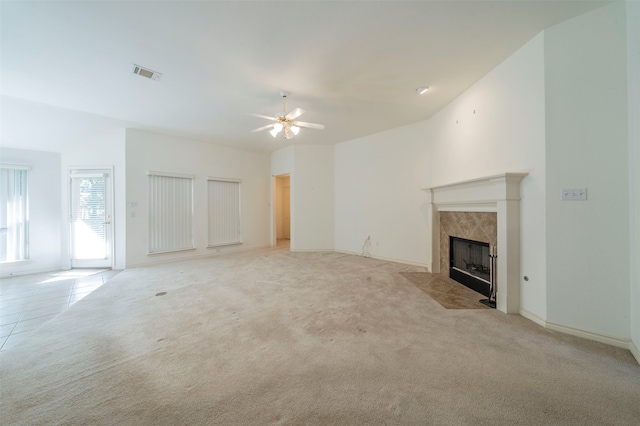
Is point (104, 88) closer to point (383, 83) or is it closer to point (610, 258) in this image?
point (383, 83)

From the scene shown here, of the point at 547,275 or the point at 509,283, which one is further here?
the point at 509,283

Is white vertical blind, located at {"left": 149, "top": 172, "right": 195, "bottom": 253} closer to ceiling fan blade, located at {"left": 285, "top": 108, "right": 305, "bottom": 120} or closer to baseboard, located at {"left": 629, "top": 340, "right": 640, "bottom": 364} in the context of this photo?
ceiling fan blade, located at {"left": 285, "top": 108, "right": 305, "bottom": 120}

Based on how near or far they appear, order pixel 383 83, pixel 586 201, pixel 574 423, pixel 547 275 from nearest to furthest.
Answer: pixel 574 423 → pixel 586 201 → pixel 547 275 → pixel 383 83

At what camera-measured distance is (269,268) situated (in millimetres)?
4645

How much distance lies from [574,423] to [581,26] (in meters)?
3.25

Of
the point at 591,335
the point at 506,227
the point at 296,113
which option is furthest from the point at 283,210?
the point at 591,335

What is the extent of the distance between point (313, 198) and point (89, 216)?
5072mm

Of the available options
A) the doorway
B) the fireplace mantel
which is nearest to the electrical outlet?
the fireplace mantel

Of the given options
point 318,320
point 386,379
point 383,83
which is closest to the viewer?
point 386,379

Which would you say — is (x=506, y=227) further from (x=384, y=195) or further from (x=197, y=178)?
(x=197, y=178)

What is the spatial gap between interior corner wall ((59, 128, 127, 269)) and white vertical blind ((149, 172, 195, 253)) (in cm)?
50

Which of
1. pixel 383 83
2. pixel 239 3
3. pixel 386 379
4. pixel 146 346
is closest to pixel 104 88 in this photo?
pixel 239 3

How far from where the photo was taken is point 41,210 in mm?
4590

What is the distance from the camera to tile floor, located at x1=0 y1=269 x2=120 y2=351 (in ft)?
7.95
